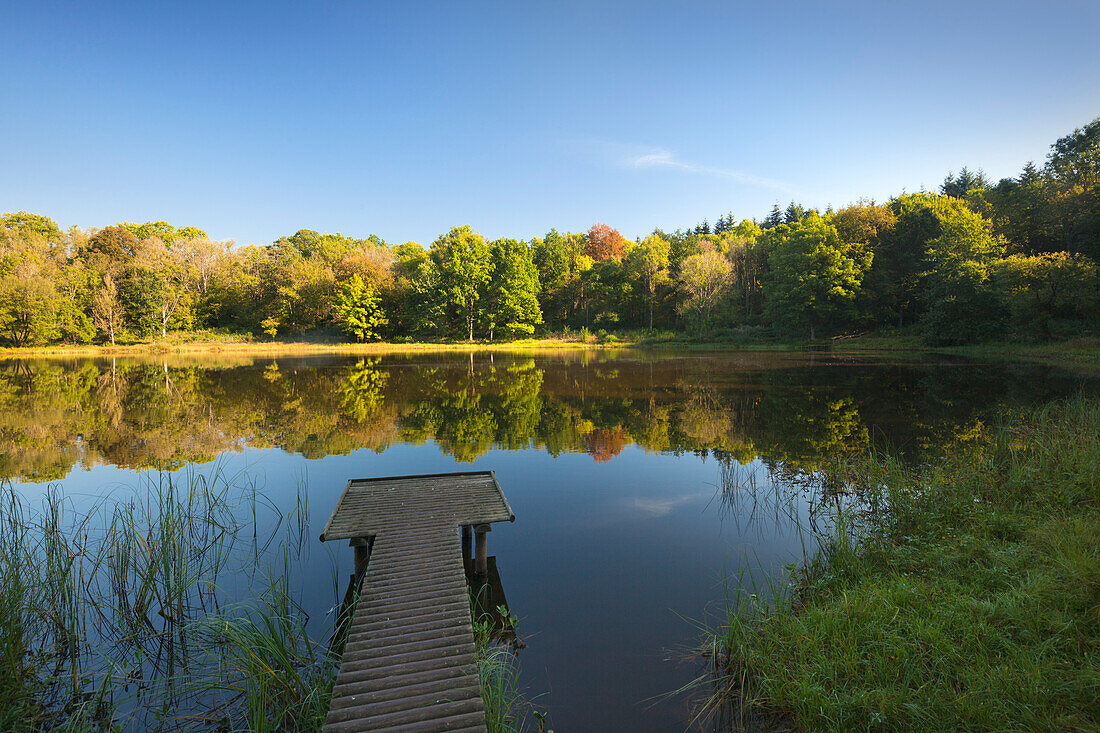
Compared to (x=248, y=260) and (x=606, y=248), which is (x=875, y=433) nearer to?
(x=606, y=248)

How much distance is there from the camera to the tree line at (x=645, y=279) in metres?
31.9

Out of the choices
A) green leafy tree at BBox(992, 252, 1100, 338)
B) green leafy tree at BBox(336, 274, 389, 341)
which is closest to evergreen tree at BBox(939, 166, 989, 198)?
green leafy tree at BBox(992, 252, 1100, 338)

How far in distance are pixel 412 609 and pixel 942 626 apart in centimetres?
395

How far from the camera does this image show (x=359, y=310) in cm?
4875

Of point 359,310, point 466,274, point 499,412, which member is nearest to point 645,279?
point 466,274

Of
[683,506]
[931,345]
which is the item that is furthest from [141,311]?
[931,345]

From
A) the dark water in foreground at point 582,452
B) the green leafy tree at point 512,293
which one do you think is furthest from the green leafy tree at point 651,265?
the dark water in foreground at point 582,452

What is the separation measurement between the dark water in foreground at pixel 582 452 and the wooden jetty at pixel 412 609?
683mm

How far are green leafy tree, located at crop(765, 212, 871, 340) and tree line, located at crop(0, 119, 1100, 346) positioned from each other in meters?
0.15

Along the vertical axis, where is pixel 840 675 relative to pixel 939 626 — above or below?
below

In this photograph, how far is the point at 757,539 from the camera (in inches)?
259

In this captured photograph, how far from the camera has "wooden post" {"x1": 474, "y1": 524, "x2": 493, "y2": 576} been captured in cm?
579

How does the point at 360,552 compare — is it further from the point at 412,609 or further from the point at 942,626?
the point at 942,626

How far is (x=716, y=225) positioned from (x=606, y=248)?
17.3 m
